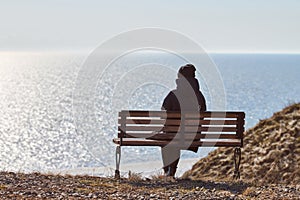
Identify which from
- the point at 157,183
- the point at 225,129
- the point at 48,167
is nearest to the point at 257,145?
the point at 225,129

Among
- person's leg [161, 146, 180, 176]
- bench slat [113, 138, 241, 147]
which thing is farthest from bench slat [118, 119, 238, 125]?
person's leg [161, 146, 180, 176]

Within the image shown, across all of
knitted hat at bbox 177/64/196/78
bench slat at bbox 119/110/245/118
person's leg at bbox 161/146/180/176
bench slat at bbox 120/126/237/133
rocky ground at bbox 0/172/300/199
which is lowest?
rocky ground at bbox 0/172/300/199

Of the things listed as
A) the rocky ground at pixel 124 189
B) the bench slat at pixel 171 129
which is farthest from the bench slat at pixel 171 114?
the rocky ground at pixel 124 189

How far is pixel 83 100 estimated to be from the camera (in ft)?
292

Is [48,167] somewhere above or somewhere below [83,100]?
below

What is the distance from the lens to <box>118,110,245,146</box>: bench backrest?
36.5 ft

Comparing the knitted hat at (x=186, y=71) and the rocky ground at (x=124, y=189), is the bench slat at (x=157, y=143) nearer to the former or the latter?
the rocky ground at (x=124, y=189)

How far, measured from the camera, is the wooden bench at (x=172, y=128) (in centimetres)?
1112

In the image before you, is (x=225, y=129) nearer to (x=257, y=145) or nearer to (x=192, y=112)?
(x=192, y=112)

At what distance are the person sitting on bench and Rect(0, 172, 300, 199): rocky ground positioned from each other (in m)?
0.71

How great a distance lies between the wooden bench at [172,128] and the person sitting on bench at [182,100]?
306mm

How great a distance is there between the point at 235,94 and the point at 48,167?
6886 cm

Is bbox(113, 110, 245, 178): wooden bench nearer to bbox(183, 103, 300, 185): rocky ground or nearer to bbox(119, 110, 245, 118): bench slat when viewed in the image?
bbox(119, 110, 245, 118): bench slat

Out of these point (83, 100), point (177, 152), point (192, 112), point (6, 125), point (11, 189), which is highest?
point (83, 100)
